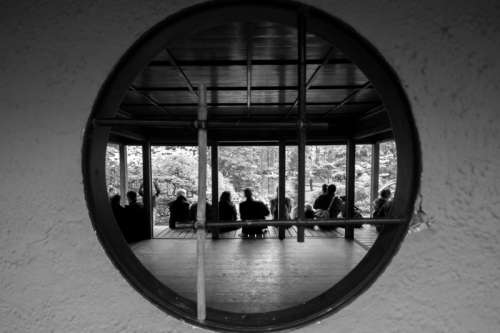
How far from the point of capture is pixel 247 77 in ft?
12.0

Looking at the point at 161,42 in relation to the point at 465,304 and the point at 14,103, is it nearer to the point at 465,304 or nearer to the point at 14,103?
the point at 14,103

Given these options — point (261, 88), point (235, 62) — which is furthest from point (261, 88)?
point (235, 62)

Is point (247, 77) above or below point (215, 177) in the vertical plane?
above

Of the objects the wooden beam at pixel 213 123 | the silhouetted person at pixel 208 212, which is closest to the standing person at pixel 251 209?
the silhouetted person at pixel 208 212

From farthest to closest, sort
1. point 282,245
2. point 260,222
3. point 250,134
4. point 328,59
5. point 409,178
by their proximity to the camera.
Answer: point 250,134
point 282,245
point 328,59
point 409,178
point 260,222

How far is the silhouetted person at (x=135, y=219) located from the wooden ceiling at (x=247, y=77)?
2.12m

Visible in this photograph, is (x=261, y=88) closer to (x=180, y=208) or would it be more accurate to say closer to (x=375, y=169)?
(x=180, y=208)

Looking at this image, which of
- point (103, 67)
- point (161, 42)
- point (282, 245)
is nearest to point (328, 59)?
point (161, 42)

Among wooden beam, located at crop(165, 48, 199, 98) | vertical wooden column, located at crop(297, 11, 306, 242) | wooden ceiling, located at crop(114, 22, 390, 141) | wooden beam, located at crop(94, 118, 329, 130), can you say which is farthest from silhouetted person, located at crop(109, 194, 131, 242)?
vertical wooden column, located at crop(297, 11, 306, 242)

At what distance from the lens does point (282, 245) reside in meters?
6.66

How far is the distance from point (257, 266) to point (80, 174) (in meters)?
4.69

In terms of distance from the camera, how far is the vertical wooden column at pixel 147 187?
7.18 metres

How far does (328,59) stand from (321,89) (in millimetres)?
1373

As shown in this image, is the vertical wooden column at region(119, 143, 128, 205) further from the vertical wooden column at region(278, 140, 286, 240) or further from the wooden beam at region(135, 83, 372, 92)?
the vertical wooden column at region(278, 140, 286, 240)
